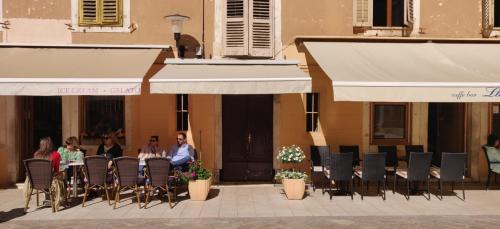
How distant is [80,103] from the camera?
40.5 feet

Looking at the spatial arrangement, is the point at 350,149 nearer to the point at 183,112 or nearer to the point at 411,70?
the point at 411,70

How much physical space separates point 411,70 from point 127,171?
6.42m

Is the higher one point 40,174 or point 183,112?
point 183,112

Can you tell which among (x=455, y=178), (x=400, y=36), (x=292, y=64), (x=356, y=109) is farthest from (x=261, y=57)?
(x=455, y=178)

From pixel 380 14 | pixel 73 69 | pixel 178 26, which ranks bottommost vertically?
pixel 73 69

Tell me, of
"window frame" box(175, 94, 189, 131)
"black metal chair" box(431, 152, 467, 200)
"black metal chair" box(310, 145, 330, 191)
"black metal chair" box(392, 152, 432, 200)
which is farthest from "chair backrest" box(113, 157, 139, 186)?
"black metal chair" box(431, 152, 467, 200)

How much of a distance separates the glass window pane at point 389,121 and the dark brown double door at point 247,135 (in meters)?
2.83

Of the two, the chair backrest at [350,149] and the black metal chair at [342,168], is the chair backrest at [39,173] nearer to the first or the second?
the black metal chair at [342,168]

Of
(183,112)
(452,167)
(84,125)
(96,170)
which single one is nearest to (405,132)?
(452,167)

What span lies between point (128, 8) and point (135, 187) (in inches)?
187

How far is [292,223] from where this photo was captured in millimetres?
8523

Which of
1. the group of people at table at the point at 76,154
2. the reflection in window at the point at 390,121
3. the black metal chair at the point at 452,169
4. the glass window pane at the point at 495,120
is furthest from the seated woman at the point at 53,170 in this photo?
the glass window pane at the point at 495,120

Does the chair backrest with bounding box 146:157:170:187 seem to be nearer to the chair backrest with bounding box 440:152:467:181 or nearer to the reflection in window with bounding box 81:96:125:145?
the reflection in window with bounding box 81:96:125:145

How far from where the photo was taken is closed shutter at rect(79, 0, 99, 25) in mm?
12055
